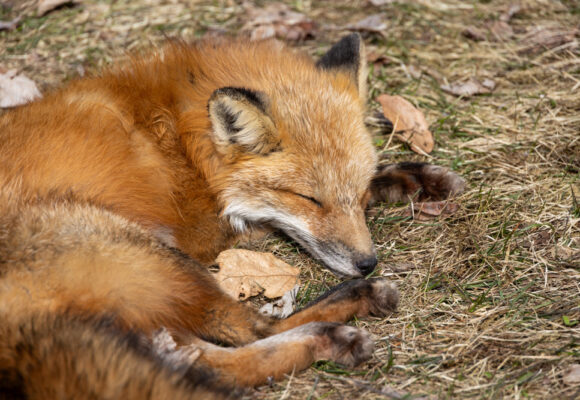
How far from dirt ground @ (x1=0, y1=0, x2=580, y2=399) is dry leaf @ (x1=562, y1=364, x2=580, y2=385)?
0.5 inches

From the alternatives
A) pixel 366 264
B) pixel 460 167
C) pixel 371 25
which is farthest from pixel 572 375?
pixel 371 25

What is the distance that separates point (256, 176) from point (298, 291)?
740 mm

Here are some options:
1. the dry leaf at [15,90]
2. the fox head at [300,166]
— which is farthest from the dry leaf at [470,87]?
the dry leaf at [15,90]

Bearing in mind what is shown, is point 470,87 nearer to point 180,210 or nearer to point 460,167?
point 460,167

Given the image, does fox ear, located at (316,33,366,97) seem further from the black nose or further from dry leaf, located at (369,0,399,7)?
dry leaf, located at (369,0,399,7)

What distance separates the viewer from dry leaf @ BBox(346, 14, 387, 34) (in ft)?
18.5

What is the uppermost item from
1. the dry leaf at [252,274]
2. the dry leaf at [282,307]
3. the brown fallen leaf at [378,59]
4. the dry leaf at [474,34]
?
the dry leaf at [474,34]

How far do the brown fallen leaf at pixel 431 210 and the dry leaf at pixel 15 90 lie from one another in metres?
3.27

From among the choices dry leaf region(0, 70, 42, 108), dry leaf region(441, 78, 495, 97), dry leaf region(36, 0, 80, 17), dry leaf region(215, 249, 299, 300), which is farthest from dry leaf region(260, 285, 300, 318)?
dry leaf region(36, 0, 80, 17)

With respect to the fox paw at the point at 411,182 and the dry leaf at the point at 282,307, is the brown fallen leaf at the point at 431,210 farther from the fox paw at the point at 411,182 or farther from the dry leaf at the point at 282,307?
the dry leaf at the point at 282,307

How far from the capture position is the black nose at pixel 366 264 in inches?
125

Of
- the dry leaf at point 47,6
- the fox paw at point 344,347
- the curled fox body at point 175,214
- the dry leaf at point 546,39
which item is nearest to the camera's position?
the curled fox body at point 175,214

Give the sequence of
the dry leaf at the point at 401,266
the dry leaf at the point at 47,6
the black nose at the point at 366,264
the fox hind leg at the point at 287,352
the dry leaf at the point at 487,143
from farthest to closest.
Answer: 1. the dry leaf at the point at 47,6
2. the dry leaf at the point at 487,143
3. the dry leaf at the point at 401,266
4. the black nose at the point at 366,264
5. the fox hind leg at the point at 287,352

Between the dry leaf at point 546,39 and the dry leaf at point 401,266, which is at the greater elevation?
the dry leaf at point 546,39
